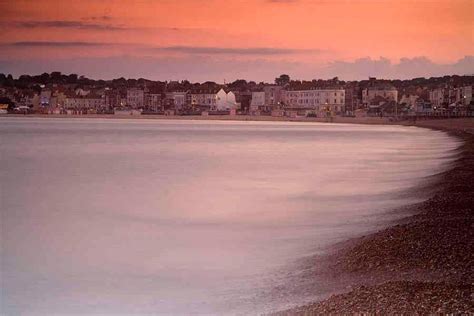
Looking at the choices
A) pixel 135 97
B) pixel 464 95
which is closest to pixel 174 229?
pixel 464 95

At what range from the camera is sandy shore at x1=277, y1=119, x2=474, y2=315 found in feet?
13.9

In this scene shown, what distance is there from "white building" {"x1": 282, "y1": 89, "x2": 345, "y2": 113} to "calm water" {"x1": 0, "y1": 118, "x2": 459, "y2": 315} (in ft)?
224

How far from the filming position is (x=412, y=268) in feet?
17.6

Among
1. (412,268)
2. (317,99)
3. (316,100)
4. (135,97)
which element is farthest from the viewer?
(135,97)

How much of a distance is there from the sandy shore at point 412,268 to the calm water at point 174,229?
21.2 inches

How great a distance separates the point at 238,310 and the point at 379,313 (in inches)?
58.7

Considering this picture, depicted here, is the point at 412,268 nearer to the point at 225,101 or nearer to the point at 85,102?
the point at 225,101

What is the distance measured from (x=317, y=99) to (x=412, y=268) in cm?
8596

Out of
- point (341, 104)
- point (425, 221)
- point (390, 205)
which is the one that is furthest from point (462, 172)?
point (341, 104)

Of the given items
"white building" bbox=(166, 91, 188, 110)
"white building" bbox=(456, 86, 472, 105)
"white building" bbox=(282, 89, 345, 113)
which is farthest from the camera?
"white building" bbox=(166, 91, 188, 110)

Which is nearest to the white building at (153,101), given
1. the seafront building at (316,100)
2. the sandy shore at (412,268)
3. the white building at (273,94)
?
the white building at (273,94)

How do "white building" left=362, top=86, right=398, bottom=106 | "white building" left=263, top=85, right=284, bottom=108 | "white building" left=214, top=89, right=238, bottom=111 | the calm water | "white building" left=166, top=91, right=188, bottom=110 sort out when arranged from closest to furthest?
the calm water → "white building" left=362, top=86, right=398, bottom=106 → "white building" left=263, top=85, right=284, bottom=108 → "white building" left=214, top=89, right=238, bottom=111 → "white building" left=166, top=91, right=188, bottom=110

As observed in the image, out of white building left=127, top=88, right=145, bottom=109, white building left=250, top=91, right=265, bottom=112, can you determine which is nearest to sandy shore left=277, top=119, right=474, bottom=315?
white building left=250, top=91, right=265, bottom=112

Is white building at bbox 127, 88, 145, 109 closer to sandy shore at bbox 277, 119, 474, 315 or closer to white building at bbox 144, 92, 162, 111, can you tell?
white building at bbox 144, 92, 162, 111
